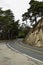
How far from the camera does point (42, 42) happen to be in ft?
140

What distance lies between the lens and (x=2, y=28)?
83.1 m

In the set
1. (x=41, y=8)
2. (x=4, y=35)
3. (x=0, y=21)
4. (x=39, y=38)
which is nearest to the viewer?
(x=39, y=38)

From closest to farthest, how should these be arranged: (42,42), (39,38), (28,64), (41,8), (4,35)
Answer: (28,64) < (42,42) < (39,38) < (41,8) < (4,35)

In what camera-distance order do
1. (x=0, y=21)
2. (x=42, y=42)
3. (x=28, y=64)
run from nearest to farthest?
(x=28, y=64)
(x=42, y=42)
(x=0, y=21)

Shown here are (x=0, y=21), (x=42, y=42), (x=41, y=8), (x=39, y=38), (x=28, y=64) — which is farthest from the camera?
(x=0, y=21)

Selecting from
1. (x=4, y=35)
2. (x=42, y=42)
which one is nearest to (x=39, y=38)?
(x=42, y=42)

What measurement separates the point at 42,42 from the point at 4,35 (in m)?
49.2

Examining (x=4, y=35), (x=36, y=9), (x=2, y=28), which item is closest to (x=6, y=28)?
(x=2, y=28)

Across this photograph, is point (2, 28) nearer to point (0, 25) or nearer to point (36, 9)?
point (0, 25)

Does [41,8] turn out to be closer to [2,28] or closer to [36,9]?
[36,9]

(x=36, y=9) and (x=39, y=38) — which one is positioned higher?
(x=36, y=9)

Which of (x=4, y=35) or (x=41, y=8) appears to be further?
(x=4, y=35)

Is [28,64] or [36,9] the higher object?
[36,9]

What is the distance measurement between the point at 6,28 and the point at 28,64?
6601cm
